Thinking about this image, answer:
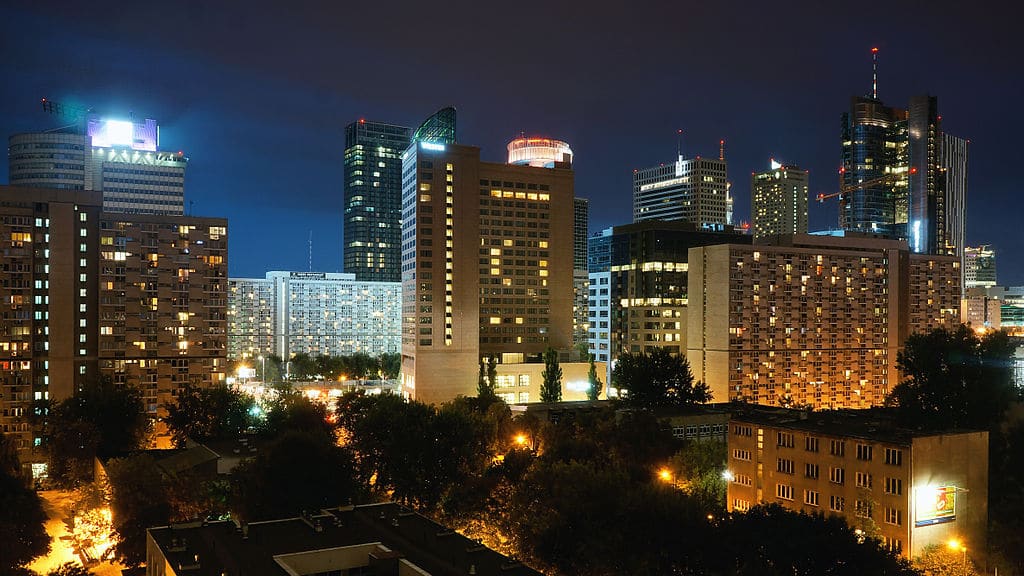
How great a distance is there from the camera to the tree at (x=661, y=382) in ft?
311

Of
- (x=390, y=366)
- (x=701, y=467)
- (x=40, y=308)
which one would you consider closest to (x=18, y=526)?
(x=40, y=308)

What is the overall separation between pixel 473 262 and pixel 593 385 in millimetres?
24641

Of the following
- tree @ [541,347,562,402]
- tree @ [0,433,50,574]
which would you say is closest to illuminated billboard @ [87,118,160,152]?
tree @ [541,347,562,402]

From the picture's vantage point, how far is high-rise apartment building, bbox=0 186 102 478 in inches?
3270

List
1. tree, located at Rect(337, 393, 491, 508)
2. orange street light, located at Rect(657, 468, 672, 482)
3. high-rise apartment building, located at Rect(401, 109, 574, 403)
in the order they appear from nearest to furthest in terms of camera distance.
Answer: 1. tree, located at Rect(337, 393, 491, 508)
2. orange street light, located at Rect(657, 468, 672, 482)
3. high-rise apartment building, located at Rect(401, 109, 574, 403)

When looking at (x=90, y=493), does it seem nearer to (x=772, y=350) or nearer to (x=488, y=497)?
(x=488, y=497)

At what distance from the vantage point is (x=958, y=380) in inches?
3076

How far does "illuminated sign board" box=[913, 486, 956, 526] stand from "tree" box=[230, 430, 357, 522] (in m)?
35.6

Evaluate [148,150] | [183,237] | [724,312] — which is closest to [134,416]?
[183,237]

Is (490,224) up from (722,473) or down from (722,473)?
up

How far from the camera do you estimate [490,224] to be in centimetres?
12244

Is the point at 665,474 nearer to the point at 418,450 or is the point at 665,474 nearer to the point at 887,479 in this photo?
the point at 887,479

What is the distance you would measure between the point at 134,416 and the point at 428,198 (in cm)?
4915

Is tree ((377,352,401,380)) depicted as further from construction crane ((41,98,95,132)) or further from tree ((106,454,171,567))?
tree ((106,454,171,567))
